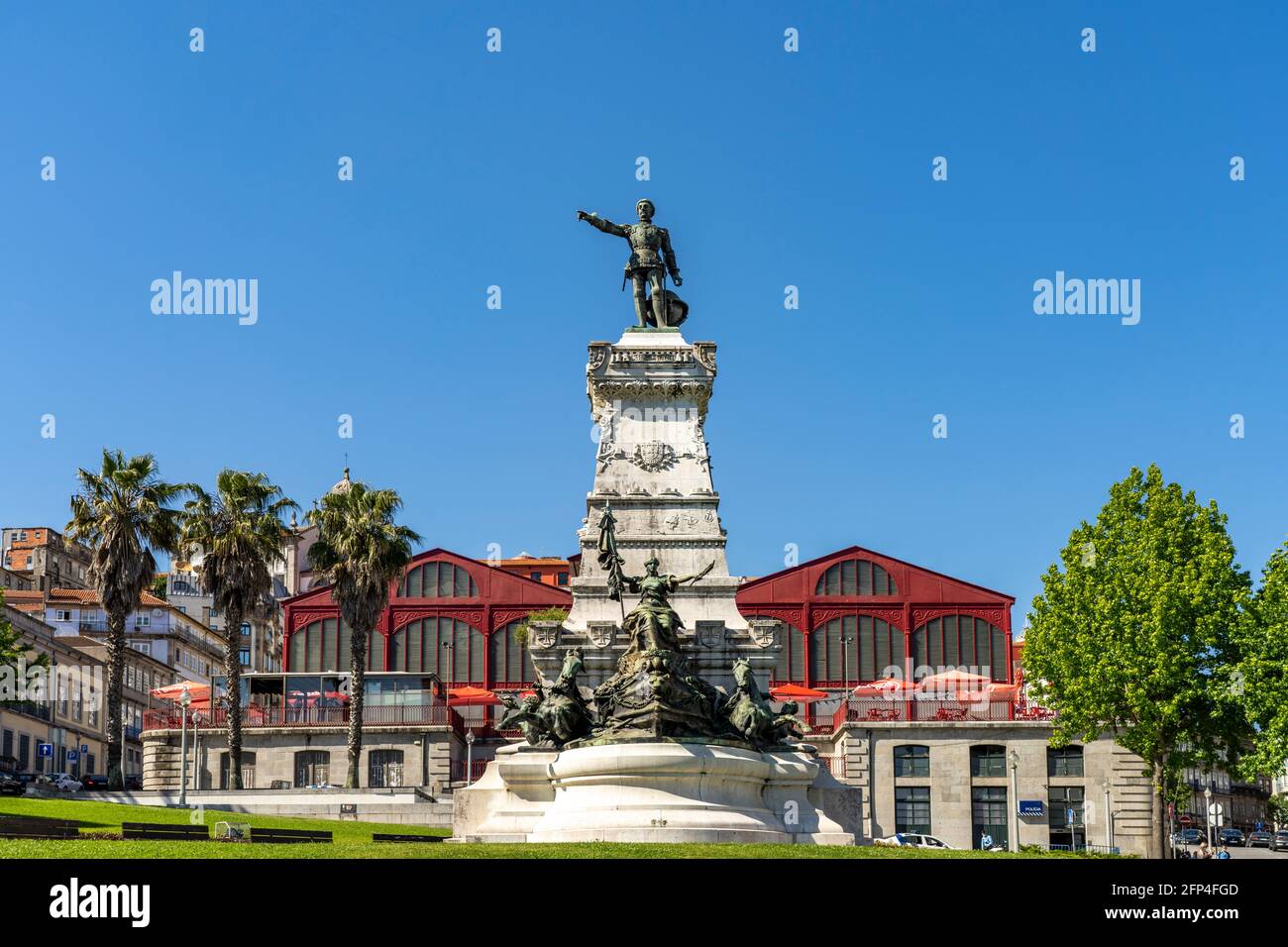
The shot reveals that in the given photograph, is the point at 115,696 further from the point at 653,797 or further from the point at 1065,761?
Result: the point at 1065,761

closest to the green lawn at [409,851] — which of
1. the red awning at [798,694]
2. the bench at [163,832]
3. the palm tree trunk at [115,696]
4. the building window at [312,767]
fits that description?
the bench at [163,832]

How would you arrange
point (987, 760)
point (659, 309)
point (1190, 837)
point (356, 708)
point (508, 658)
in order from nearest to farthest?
point (659, 309), point (356, 708), point (987, 760), point (1190, 837), point (508, 658)

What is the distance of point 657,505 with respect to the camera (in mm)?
45312

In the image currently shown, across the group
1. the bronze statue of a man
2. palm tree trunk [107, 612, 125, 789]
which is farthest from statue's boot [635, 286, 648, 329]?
palm tree trunk [107, 612, 125, 789]

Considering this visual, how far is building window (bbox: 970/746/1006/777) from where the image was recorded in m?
67.9

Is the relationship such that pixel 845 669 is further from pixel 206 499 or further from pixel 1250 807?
pixel 1250 807

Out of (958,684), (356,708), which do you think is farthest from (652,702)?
(958,684)

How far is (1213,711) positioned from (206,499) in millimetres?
38618

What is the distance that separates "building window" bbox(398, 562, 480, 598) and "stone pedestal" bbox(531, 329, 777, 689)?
1609 inches

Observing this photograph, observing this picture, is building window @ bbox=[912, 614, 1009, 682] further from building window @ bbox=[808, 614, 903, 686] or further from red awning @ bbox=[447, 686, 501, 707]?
red awning @ bbox=[447, 686, 501, 707]

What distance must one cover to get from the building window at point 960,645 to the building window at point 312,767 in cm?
3209

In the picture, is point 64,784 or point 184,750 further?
point 64,784

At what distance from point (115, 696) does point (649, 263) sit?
26.8m

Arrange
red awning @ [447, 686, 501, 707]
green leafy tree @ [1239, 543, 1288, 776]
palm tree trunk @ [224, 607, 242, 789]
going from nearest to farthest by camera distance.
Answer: green leafy tree @ [1239, 543, 1288, 776], palm tree trunk @ [224, 607, 242, 789], red awning @ [447, 686, 501, 707]
